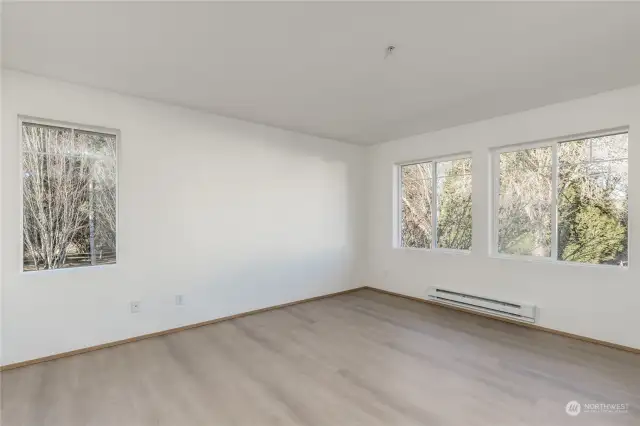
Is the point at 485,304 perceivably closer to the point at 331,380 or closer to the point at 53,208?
the point at 331,380

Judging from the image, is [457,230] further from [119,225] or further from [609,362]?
[119,225]

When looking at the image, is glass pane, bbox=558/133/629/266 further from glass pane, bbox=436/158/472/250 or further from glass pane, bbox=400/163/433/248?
glass pane, bbox=400/163/433/248

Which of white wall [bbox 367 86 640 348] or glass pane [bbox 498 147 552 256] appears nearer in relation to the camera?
white wall [bbox 367 86 640 348]

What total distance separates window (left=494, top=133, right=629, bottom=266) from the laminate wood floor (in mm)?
993

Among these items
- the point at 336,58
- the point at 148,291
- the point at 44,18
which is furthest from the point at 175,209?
the point at 336,58

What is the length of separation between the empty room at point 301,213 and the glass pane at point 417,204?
87 mm

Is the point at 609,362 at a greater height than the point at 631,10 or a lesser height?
lesser

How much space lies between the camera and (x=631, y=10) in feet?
6.31

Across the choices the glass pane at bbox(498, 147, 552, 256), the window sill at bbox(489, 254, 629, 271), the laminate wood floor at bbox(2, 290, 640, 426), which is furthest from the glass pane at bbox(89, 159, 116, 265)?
the glass pane at bbox(498, 147, 552, 256)

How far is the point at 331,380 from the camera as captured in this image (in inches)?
97.7

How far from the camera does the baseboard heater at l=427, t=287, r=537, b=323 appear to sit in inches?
144

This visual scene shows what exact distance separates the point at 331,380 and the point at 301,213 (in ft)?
8.66

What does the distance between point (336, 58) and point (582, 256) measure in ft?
10.9

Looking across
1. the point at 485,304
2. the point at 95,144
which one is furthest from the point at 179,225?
the point at 485,304
